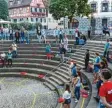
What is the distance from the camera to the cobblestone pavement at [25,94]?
15.5 metres

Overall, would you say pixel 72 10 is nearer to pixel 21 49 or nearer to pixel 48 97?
pixel 21 49

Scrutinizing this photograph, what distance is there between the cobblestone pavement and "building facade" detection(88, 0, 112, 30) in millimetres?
27806

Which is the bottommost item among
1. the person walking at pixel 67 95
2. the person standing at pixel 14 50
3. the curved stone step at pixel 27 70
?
the curved stone step at pixel 27 70

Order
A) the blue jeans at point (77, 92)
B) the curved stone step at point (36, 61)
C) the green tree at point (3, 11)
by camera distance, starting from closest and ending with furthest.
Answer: the blue jeans at point (77, 92) < the curved stone step at point (36, 61) < the green tree at point (3, 11)

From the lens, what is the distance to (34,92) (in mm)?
17984

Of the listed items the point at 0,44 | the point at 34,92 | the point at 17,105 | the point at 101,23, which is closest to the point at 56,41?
the point at 0,44

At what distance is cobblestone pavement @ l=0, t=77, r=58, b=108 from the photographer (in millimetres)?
15516

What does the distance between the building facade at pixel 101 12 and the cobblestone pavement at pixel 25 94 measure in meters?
27.8

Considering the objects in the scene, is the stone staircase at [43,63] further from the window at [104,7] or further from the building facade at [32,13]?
the building facade at [32,13]

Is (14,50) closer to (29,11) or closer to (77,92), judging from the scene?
(77,92)

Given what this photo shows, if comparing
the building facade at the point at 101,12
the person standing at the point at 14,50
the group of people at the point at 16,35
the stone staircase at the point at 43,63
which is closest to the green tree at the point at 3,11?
the building facade at the point at 101,12

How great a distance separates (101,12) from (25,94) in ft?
108

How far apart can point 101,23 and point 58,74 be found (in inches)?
1078

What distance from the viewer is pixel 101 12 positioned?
47000 millimetres
